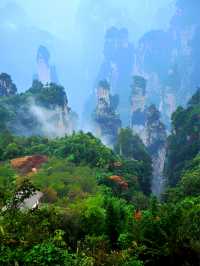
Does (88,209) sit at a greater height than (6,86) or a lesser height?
lesser

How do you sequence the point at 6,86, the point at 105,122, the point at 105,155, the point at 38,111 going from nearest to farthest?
the point at 105,155
the point at 38,111
the point at 6,86
the point at 105,122

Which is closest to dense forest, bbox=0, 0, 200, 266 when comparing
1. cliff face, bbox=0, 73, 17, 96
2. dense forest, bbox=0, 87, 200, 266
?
dense forest, bbox=0, 87, 200, 266

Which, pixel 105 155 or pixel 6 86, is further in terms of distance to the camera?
pixel 6 86

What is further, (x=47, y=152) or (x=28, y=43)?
(x=28, y=43)

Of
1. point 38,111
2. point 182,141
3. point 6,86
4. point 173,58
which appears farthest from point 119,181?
point 173,58

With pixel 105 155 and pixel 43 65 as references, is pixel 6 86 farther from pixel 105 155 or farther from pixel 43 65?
pixel 43 65

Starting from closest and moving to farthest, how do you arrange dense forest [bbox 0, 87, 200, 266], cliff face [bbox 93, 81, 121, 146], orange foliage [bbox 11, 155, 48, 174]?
dense forest [bbox 0, 87, 200, 266]
orange foliage [bbox 11, 155, 48, 174]
cliff face [bbox 93, 81, 121, 146]

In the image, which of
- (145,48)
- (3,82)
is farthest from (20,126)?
(145,48)

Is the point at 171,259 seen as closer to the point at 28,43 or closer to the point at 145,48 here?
the point at 145,48

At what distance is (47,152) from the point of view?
39719 mm

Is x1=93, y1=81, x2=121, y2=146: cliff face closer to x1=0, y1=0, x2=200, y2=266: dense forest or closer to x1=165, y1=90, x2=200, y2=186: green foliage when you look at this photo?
x1=0, y1=0, x2=200, y2=266: dense forest

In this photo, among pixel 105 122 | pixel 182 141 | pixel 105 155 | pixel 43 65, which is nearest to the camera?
pixel 105 155

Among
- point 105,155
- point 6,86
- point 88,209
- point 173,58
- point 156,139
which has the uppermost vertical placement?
point 173,58

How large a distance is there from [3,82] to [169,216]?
4936 centimetres
